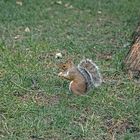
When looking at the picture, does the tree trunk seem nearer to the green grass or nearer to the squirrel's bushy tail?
the green grass

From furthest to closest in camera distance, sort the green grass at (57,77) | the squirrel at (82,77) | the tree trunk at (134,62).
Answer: the tree trunk at (134,62) → the squirrel at (82,77) → the green grass at (57,77)

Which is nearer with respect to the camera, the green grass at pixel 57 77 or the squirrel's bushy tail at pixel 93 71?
the green grass at pixel 57 77

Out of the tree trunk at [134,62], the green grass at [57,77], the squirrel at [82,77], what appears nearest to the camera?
the green grass at [57,77]

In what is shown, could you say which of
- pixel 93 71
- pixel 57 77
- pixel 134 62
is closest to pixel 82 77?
pixel 93 71

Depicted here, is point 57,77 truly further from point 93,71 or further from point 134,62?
point 134,62

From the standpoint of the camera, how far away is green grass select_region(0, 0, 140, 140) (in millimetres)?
4344

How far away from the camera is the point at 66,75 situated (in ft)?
16.2

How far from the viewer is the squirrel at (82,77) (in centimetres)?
486

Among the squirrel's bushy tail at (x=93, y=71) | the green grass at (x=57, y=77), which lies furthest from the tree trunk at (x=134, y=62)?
the squirrel's bushy tail at (x=93, y=71)

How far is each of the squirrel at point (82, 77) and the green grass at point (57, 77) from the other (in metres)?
0.08

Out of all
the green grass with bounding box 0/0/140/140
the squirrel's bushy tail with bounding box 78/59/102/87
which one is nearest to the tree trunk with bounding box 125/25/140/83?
the green grass with bounding box 0/0/140/140

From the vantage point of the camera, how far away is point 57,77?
546 cm

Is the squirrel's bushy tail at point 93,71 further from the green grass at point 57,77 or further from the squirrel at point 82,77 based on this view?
the green grass at point 57,77

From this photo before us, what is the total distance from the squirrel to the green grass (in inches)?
3.1
